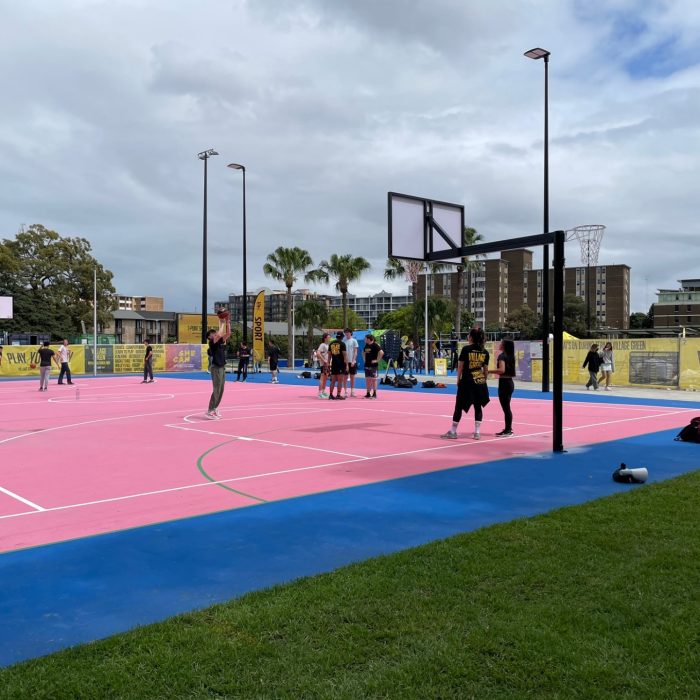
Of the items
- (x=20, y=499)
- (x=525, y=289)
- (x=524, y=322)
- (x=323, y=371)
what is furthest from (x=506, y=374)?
(x=525, y=289)

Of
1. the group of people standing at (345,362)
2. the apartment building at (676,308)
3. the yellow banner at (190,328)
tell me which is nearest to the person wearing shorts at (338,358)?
the group of people standing at (345,362)

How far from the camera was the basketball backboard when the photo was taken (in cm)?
1305

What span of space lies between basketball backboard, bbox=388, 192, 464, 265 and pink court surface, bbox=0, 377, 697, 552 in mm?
3555

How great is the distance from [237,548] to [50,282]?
6493cm

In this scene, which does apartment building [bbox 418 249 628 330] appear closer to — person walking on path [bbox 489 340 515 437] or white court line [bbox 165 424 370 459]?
white court line [bbox 165 424 370 459]

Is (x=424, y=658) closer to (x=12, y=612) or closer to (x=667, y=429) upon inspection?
(x=12, y=612)

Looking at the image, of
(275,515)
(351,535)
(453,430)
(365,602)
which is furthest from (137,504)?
(453,430)

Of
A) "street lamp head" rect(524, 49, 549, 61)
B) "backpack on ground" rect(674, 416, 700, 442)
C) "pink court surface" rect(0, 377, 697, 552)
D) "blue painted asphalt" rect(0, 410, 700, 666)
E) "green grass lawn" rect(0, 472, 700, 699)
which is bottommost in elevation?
"pink court surface" rect(0, 377, 697, 552)

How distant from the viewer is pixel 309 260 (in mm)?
48094

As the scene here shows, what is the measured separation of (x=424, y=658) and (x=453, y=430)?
27.9ft

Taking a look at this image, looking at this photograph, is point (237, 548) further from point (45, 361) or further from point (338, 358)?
point (45, 361)

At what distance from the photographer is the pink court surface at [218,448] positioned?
7.19 m

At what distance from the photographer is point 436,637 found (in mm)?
3850

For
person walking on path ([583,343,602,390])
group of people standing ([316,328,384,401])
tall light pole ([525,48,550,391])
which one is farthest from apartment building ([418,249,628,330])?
group of people standing ([316,328,384,401])
